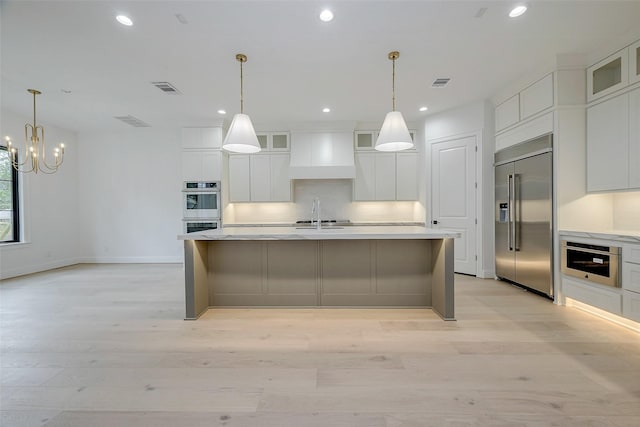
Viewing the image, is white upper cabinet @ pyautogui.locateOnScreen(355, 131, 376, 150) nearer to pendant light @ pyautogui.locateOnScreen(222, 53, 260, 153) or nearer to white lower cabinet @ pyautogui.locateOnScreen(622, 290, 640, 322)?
pendant light @ pyautogui.locateOnScreen(222, 53, 260, 153)

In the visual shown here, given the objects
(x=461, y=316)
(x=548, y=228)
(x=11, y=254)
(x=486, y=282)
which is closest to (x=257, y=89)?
(x=461, y=316)

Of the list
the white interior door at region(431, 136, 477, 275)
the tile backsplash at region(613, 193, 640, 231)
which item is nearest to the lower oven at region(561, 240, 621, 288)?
the tile backsplash at region(613, 193, 640, 231)

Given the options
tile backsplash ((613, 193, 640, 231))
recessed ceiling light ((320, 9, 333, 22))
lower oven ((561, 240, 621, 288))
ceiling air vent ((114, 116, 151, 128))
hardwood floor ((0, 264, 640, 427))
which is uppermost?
ceiling air vent ((114, 116, 151, 128))

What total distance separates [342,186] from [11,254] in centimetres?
589

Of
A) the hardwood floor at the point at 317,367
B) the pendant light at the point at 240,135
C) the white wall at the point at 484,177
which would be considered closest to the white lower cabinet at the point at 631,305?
the hardwood floor at the point at 317,367

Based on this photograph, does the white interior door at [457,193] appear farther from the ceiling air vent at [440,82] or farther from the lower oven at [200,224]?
the lower oven at [200,224]

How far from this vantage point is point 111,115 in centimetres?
501

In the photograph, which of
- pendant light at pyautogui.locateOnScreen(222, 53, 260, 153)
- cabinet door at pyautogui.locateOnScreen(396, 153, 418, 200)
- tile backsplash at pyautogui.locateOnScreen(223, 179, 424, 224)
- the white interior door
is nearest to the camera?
pendant light at pyautogui.locateOnScreen(222, 53, 260, 153)

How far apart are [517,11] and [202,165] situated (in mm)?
4890

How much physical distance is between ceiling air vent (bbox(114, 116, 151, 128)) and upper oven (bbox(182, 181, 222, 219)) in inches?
62.9

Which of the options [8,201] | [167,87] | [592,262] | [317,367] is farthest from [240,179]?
[592,262]

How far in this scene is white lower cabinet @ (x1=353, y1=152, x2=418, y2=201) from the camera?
5.41m

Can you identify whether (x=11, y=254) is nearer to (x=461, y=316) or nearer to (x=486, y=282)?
(x=461, y=316)

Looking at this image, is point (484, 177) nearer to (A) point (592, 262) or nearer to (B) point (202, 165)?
(A) point (592, 262)
